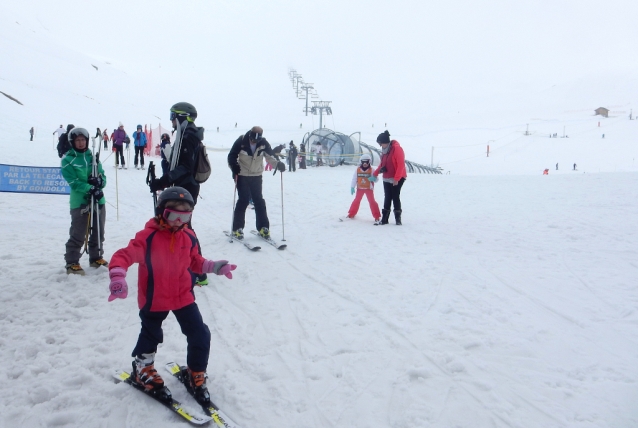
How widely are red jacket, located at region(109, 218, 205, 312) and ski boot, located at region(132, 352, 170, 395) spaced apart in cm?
41

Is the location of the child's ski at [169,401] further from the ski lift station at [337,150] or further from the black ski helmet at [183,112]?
the ski lift station at [337,150]

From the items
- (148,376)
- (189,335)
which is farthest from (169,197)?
(148,376)

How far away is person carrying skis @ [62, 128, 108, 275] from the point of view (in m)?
5.64

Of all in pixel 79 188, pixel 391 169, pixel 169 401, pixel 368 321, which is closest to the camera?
pixel 169 401

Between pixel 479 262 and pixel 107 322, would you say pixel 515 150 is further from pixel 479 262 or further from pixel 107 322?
pixel 107 322

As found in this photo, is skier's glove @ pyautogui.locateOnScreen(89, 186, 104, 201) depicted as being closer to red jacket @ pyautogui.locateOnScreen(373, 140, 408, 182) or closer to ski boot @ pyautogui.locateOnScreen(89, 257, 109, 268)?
ski boot @ pyautogui.locateOnScreen(89, 257, 109, 268)

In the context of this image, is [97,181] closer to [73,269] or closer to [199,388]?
[73,269]

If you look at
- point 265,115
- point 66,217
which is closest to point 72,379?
point 66,217

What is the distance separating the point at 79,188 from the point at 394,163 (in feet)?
19.2

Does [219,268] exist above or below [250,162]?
below

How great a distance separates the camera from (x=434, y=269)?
6.50 meters

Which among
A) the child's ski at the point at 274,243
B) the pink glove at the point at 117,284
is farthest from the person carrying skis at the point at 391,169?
the pink glove at the point at 117,284

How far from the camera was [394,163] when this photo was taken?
364 inches

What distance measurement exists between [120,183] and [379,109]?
86.6 metres
